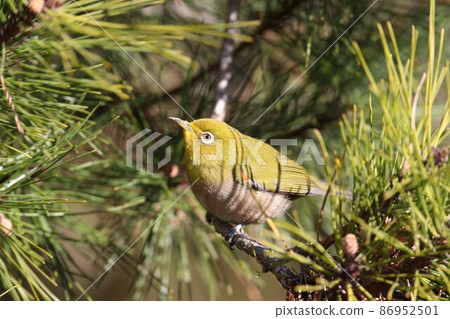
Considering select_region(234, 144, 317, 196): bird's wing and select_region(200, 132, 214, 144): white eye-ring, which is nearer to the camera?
select_region(200, 132, 214, 144): white eye-ring

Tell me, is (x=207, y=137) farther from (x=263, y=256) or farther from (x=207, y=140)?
(x=263, y=256)

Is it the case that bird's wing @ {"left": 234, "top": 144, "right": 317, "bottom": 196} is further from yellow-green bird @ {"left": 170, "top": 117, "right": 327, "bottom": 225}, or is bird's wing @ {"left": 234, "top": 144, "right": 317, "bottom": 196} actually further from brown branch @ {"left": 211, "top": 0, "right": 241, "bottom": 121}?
brown branch @ {"left": 211, "top": 0, "right": 241, "bottom": 121}

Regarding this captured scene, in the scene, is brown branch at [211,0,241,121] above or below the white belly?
above

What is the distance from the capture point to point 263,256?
1658 mm

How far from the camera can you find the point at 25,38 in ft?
5.43

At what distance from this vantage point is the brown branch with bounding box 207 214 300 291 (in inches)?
54.8

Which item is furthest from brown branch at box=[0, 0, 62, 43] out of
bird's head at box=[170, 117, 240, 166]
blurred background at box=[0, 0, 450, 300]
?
bird's head at box=[170, 117, 240, 166]

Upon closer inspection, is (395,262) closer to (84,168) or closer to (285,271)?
(285,271)

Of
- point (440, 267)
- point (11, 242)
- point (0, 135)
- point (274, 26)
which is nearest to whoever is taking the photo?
point (440, 267)

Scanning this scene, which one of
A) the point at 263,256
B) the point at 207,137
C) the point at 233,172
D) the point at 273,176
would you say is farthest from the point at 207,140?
the point at 263,256

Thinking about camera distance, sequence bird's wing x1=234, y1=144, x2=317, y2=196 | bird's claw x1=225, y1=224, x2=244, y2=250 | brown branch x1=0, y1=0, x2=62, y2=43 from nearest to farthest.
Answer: brown branch x1=0, y1=0, x2=62, y2=43 → bird's claw x1=225, y1=224, x2=244, y2=250 → bird's wing x1=234, y1=144, x2=317, y2=196

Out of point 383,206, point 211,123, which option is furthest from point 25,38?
point 383,206

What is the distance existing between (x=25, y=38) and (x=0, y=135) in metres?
0.44

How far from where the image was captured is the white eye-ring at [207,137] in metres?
2.27
